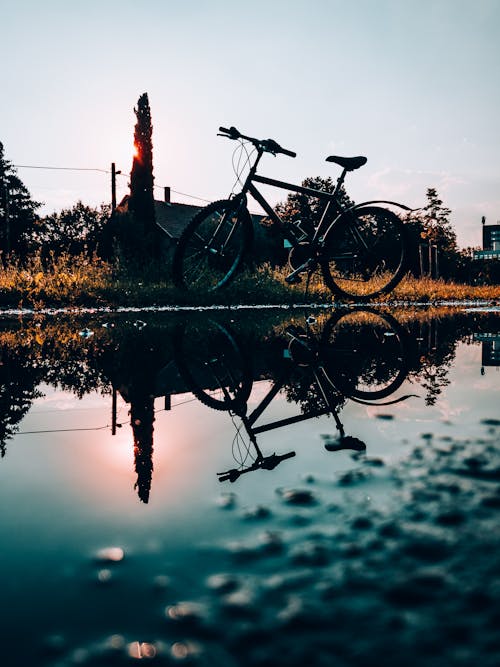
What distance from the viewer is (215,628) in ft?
2.95

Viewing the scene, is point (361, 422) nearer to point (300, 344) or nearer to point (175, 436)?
point (175, 436)

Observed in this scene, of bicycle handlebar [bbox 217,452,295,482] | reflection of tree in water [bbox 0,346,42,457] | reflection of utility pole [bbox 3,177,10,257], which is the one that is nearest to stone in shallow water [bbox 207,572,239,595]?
bicycle handlebar [bbox 217,452,295,482]

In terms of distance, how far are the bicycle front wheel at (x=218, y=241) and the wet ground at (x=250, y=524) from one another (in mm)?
3567

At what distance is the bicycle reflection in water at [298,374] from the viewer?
7.29ft

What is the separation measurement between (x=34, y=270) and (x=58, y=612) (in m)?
13.5

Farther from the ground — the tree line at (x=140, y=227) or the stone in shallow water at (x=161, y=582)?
the tree line at (x=140, y=227)

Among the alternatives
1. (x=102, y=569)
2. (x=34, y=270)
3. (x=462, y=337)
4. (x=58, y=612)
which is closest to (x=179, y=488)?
(x=102, y=569)

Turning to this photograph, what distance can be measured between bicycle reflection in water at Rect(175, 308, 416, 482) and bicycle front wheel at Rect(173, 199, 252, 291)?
873mm

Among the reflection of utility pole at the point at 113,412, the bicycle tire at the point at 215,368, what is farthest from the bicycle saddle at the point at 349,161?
→ the reflection of utility pole at the point at 113,412

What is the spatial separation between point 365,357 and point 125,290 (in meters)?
8.95

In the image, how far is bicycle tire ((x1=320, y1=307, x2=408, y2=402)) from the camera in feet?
10.6

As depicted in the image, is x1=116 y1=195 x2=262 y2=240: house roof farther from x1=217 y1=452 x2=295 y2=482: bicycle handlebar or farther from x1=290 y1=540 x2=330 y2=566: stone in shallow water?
x1=290 y1=540 x2=330 y2=566: stone in shallow water

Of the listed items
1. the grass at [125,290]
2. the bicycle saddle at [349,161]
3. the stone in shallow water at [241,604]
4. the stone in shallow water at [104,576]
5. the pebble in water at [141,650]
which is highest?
the bicycle saddle at [349,161]

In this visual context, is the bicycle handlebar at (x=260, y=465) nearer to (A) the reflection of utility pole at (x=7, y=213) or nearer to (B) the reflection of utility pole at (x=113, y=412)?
(B) the reflection of utility pole at (x=113, y=412)
